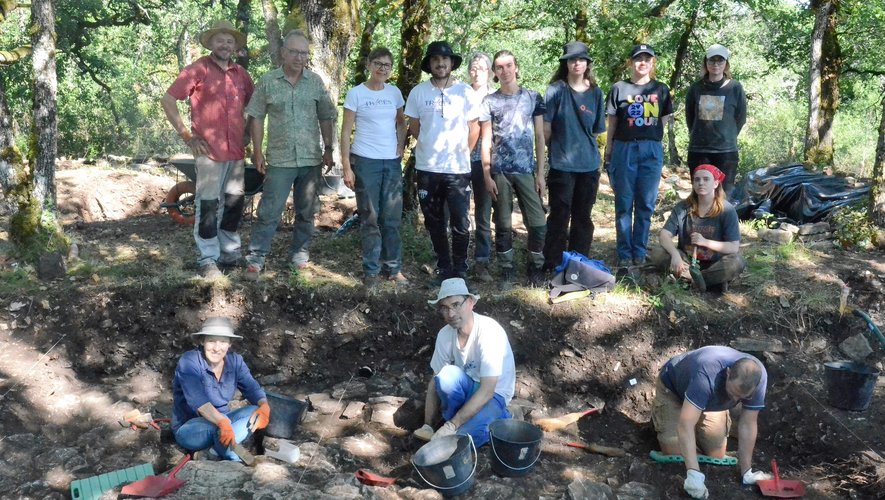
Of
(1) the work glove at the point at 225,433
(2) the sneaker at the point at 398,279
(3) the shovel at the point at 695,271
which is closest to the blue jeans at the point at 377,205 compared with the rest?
(2) the sneaker at the point at 398,279

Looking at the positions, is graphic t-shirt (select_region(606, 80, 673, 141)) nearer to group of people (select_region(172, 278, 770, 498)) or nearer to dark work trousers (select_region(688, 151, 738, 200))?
dark work trousers (select_region(688, 151, 738, 200))

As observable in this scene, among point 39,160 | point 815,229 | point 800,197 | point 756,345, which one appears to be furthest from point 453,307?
point 800,197

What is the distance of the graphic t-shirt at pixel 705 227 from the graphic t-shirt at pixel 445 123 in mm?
1787

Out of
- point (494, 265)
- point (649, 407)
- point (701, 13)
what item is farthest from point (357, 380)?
point (701, 13)

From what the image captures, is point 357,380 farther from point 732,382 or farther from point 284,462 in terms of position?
point 732,382

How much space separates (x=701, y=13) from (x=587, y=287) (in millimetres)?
11774

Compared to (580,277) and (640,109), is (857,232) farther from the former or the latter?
(580,277)

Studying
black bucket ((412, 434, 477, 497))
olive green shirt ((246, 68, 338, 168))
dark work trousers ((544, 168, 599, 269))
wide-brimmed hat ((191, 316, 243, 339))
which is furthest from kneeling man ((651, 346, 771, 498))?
olive green shirt ((246, 68, 338, 168))

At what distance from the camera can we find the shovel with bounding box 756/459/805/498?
452cm

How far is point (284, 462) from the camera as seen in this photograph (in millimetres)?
4637

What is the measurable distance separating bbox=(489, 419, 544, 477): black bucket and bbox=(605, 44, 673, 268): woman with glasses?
232 centimetres

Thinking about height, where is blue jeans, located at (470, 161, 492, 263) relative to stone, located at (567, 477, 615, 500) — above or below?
above

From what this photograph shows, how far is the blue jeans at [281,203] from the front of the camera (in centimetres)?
609

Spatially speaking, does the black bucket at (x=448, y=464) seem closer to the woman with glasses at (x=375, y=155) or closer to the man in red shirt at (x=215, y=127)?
the woman with glasses at (x=375, y=155)
